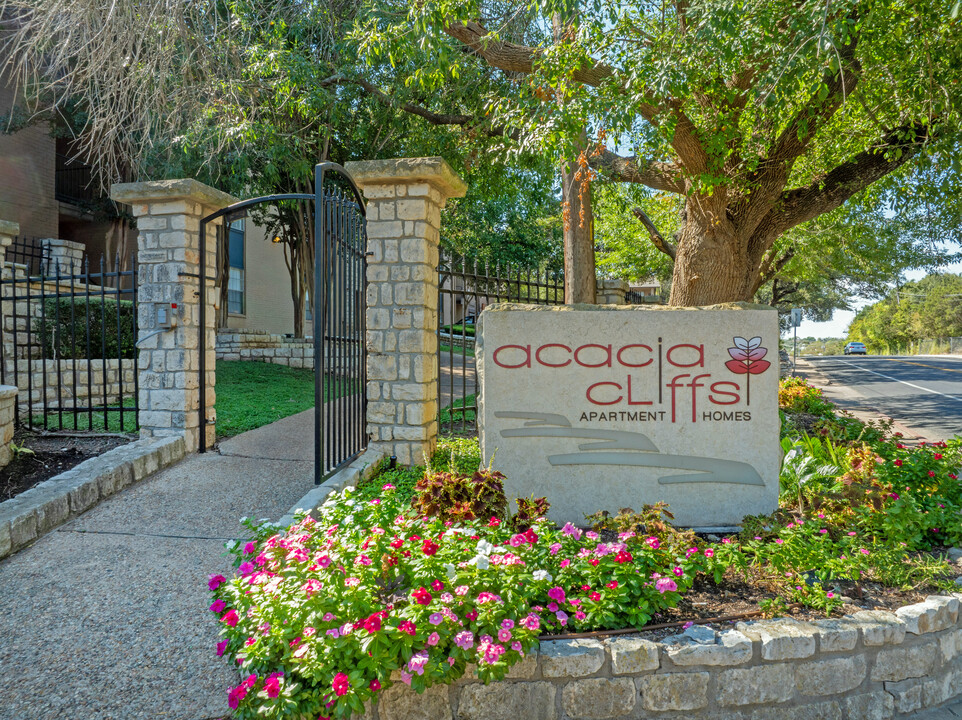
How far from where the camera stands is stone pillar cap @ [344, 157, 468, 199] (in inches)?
228

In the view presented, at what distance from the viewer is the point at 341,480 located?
17.2 feet

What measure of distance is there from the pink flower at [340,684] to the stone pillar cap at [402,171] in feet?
14.6

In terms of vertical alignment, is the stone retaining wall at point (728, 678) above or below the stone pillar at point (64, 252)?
below

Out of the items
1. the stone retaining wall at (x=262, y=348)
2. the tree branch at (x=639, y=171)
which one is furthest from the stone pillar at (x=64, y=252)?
the tree branch at (x=639, y=171)

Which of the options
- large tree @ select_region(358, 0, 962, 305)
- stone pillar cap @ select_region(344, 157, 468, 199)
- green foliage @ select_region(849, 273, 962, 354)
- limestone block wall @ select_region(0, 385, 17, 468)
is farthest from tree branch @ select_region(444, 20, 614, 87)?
green foliage @ select_region(849, 273, 962, 354)

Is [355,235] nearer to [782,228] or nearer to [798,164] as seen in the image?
[782,228]

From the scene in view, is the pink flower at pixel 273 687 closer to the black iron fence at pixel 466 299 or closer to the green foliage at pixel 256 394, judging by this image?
the black iron fence at pixel 466 299

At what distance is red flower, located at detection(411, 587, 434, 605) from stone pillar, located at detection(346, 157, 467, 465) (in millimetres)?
3293

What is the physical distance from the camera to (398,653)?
2670 mm

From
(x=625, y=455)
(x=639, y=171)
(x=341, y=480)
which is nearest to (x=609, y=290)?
(x=639, y=171)

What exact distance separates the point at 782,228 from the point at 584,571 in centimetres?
671

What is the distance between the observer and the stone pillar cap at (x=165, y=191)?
248 inches

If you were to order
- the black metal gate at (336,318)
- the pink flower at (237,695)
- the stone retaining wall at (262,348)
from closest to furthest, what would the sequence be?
1. the pink flower at (237,695)
2. the black metal gate at (336,318)
3. the stone retaining wall at (262,348)

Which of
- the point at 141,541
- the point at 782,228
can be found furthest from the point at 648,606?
the point at 782,228
